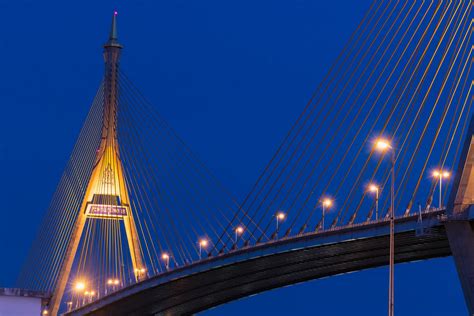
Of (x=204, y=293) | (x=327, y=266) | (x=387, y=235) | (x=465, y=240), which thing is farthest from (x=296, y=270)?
(x=465, y=240)

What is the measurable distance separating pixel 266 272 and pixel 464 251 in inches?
855

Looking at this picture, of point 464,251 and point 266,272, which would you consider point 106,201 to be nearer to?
point 266,272

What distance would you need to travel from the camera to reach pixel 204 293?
76.3 m

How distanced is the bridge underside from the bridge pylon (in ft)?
5.21

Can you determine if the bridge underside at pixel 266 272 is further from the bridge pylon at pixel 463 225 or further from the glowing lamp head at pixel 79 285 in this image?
the bridge pylon at pixel 463 225

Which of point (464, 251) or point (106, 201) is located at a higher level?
point (106, 201)

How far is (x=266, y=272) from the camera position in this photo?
68812mm

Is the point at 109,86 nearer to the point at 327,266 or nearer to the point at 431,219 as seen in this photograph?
the point at 327,266

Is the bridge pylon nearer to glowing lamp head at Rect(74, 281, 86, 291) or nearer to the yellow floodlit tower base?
the yellow floodlit tower base

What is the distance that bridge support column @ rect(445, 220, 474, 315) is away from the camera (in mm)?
47344

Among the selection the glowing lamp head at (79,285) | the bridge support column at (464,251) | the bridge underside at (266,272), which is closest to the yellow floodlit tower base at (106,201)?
the glowing lamp head at (79,285)

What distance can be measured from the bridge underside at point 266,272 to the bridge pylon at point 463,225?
1.59 metres

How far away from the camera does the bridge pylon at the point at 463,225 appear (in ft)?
153

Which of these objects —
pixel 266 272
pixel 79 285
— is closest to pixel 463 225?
pixel 266 272
